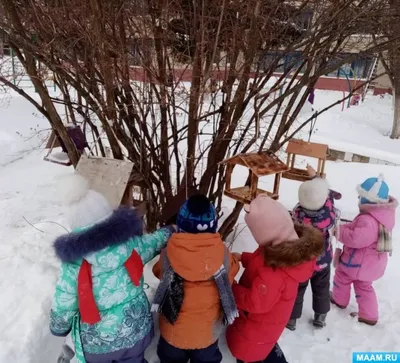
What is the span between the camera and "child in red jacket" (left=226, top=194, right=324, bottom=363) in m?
2.27

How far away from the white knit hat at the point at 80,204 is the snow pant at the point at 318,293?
1.75 meters

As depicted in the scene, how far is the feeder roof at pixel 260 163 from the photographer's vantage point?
95.3 inches

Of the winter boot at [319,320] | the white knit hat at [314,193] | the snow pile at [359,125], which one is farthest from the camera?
the snow pile at [359,125]

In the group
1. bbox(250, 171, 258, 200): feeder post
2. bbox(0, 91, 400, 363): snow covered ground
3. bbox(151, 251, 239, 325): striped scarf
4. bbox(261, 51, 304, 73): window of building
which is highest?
bbox(261, 51, 304, 73): window of building

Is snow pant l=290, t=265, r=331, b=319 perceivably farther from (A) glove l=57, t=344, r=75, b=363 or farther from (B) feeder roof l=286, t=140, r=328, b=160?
(A) glove l=57, t=344, r=75, b=363

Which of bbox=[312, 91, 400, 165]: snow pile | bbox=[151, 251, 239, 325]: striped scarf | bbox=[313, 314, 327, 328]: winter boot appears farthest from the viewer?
bbox=[312, 91, 400, 165]: snow pile

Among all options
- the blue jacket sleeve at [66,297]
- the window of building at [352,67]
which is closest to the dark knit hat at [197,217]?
the blue jacket sleeve at [66,297]

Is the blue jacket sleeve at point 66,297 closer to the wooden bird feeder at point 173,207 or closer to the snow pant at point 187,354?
the snow pant at point 187,354

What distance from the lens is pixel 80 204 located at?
6.59 feet

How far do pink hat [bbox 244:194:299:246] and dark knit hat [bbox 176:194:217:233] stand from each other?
0.91 feet

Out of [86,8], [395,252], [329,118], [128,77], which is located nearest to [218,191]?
[128,77]

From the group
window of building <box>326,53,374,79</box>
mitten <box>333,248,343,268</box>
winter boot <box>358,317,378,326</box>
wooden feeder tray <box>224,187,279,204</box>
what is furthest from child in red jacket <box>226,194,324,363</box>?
window of building <box>326,53,374,79</box>

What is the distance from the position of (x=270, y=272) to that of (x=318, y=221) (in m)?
0.70

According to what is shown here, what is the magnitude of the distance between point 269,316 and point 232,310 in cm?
28
